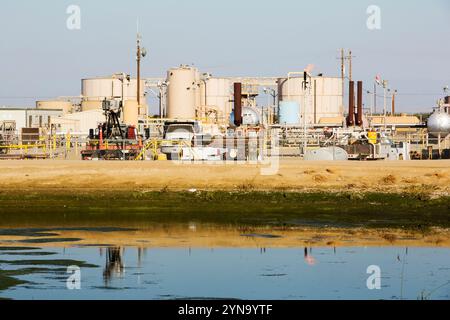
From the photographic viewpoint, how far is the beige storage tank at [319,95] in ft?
324

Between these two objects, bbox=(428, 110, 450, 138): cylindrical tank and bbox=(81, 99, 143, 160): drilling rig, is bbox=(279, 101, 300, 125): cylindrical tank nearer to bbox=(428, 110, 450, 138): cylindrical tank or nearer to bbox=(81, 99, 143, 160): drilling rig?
bbox=(428, 110, 450, 138): cylindrical tank

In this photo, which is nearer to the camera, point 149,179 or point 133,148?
point 149,179

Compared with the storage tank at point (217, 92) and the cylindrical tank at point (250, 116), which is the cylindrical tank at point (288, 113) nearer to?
the storage tank at point (217, 92)

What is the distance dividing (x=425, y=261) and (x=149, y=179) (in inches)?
626

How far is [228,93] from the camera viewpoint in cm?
10244

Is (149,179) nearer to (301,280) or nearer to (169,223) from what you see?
(169,223)

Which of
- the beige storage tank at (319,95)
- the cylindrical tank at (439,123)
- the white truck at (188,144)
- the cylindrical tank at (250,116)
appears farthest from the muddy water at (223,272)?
the beige storage tank at (319,95)

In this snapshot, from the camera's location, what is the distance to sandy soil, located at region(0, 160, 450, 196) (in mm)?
35000

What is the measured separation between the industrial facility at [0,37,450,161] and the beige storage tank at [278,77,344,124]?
99 mm

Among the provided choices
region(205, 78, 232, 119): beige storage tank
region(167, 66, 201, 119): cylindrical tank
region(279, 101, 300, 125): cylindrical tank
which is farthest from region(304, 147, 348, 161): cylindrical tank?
region(205, 78, 232, 119): beige storage tank

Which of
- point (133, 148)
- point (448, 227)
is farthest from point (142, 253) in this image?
point (133, 148)

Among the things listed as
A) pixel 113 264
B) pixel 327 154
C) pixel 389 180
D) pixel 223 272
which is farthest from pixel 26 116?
pixel 223 272

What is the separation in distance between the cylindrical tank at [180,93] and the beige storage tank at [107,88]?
8.98 m

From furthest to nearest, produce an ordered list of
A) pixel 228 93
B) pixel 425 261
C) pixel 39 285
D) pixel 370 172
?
pixel 228 93
pixel 370 172
pixel 425 261
pixel 39 285
